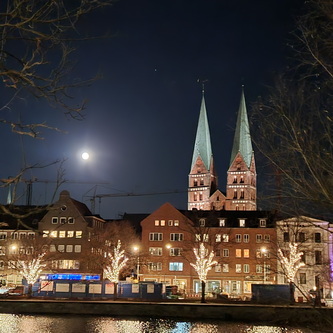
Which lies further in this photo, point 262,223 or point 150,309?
point 262,223

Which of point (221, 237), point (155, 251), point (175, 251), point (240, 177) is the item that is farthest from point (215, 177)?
point (175, 251)

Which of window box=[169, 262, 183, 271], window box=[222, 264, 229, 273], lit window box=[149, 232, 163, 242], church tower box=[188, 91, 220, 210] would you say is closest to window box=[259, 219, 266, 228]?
window box=[222, 264, 229, 273]

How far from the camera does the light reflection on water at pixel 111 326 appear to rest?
45.1 metres

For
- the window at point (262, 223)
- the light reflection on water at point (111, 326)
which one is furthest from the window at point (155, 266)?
the light reflection on water at point (111, 326)

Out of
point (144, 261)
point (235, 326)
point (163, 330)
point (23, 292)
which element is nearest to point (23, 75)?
point (163, 330)

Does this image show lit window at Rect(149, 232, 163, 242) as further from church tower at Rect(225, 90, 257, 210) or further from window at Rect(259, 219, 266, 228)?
church tower at Rect(225, 90, 257, 210)

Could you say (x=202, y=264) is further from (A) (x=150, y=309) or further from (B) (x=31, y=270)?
(B) (x=31, y=270)

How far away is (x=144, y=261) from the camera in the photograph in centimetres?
9288

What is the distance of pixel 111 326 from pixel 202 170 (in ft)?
457

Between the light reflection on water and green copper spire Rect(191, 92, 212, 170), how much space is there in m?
132

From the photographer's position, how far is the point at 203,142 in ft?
602

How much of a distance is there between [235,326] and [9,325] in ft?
65.3

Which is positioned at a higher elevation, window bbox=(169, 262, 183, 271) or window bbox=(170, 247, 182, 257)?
window bbox=(170, 247, 182, 257)

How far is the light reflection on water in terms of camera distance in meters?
45.1
